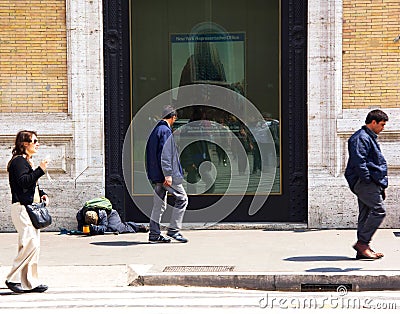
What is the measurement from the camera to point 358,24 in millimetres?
12500

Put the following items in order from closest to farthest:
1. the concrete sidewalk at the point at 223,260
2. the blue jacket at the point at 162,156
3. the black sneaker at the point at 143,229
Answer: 1. the concrete sidewalk at the point at 223,260
2. the blue jacket at the point at 162,156
3. the black sneaker at the point at 143,229

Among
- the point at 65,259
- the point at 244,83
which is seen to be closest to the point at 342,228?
the point at 244,83

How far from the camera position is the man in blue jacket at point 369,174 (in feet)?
31.5

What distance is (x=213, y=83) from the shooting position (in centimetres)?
1343

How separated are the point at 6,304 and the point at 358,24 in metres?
7.37

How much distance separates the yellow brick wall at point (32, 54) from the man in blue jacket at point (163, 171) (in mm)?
2419

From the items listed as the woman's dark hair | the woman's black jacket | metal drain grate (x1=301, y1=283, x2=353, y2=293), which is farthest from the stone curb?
the woman's dark hair

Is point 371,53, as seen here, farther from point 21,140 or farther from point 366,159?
point 21,140

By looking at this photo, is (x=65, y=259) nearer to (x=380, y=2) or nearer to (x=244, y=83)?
(x=244, y=83)

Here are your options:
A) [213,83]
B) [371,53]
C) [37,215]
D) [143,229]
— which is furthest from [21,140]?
[371,53]

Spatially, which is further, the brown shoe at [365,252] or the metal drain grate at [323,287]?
the brown shoe at [365,252]

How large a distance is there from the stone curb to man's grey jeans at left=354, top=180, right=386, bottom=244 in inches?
38.7

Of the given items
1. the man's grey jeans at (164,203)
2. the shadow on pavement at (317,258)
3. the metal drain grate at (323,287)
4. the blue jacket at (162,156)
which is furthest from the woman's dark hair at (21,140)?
the shadow on pavement at (317,258)

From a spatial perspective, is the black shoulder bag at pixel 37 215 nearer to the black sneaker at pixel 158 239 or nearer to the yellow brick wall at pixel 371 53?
the black sneaker at pixel 158 239
